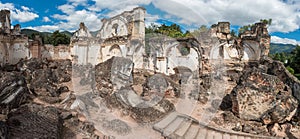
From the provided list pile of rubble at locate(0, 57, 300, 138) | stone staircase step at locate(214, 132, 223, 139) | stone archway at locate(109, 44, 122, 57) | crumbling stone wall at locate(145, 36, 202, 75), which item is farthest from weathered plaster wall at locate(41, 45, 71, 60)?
stone staircase step at locate(214, 132, 223, 139)

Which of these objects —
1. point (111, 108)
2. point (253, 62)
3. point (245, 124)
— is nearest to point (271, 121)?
point (245, 124)

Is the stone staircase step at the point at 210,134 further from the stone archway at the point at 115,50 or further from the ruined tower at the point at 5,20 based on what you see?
the ruined tower at the point at 5,20

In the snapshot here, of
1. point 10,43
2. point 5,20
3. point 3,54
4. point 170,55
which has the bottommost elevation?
point 3,54

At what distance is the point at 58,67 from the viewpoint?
21141mm

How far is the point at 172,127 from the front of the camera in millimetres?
9156

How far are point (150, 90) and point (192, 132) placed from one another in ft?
15.5

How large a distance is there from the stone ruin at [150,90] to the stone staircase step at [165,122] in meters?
0.04

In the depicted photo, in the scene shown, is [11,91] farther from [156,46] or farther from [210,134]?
[156,46]

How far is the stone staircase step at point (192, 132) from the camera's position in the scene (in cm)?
874

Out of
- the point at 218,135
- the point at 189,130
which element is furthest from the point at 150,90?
the point at 218,135

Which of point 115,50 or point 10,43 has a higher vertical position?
point 10,43

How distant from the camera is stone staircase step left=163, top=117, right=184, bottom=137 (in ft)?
28.0

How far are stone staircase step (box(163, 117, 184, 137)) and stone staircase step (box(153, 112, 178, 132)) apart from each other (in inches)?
5.3

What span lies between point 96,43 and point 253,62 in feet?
48.8
